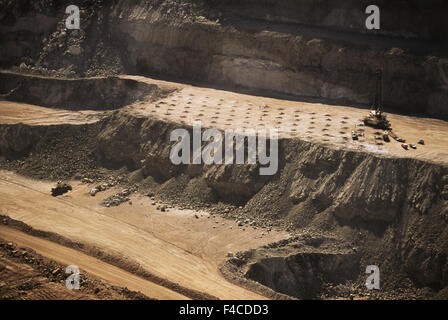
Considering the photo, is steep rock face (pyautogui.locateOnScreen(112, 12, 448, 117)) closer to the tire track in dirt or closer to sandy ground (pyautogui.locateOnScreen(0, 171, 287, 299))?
sandy ground (pyautogui.locateOnScreen(0, 171, 287, 299))

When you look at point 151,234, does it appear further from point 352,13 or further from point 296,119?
point 352,13

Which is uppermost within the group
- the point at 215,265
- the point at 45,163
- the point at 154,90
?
the point at 154,90

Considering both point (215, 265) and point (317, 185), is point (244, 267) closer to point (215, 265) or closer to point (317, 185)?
point (215, 265)

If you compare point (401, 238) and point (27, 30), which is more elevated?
point (27, 30)

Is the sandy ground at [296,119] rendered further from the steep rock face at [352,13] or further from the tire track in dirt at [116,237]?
the tire track in dirt at [116,237]

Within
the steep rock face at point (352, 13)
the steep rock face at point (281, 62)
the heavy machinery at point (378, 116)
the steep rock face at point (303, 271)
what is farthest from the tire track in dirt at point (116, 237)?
the steep rock face at point (352, 13)

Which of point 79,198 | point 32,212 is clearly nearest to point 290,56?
point 79,198
